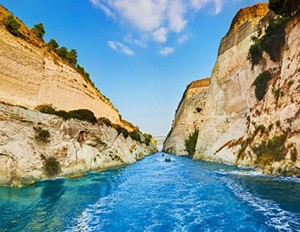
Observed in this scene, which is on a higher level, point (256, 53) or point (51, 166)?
point (256, 53)

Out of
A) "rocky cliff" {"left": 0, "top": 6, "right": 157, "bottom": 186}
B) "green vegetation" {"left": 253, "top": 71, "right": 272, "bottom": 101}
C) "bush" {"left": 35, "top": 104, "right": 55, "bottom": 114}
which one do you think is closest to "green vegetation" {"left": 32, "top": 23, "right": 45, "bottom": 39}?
"rocky cliff" {"left": 0, "top": 6, "right": 157, "bottom": 186}

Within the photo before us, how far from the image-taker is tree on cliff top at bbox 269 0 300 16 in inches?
965

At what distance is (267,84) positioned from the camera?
1184 inches

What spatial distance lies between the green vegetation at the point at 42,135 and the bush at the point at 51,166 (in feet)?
5.79

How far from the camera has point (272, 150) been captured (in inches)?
912

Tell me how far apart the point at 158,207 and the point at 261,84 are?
25.4 meters

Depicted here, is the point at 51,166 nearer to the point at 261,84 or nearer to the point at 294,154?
the point at 294,154

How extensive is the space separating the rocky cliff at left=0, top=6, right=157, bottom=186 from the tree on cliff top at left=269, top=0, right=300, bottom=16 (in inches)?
1034

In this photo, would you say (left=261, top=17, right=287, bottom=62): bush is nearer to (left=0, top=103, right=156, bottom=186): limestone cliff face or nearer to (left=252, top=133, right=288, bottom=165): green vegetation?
(left=252, top=133, right=288, bottom=165): green vegetation

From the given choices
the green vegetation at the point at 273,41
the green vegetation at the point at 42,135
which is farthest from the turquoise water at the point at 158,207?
the green vegetation at the point at 273,41

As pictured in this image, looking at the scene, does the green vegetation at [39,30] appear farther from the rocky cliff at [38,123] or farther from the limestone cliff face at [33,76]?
the rocky cliff at [38,123]

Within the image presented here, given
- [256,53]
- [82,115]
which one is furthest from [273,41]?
[82,115]

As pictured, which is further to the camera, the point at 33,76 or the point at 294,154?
the point at 33,76

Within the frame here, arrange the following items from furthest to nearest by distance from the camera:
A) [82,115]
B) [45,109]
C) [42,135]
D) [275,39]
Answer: [82,115] < [275,39] < [45,109] < [42,135]
